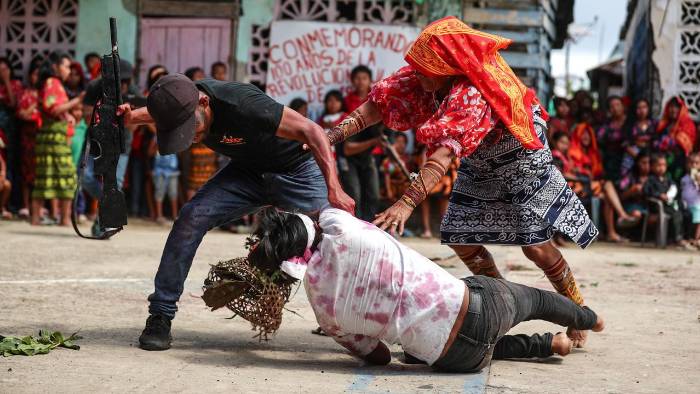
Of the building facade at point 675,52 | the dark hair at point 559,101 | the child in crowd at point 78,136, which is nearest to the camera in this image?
the child in crowd at point 78,136

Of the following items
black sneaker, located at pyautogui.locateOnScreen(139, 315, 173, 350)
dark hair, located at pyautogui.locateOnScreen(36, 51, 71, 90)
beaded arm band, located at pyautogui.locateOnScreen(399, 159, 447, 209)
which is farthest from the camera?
dark hair, located at pyautogui.locateOnScreen(36, 51, 71, 90)

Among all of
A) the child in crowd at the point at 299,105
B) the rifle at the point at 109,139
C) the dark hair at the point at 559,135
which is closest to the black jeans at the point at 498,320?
the rifle at the point at 109,139

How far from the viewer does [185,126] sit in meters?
4.59

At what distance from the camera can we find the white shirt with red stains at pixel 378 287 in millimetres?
4129

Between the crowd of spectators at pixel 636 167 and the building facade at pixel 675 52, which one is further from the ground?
the building facade at pixel 675 52

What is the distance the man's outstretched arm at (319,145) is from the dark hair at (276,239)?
27 cm

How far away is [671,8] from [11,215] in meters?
8.86

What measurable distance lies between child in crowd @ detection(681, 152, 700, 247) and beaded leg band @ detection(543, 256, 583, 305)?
770 centimetres

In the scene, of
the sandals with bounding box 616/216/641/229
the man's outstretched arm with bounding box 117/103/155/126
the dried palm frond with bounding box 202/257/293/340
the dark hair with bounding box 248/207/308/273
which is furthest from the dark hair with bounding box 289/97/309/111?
the dark hair with bounding box 248/207/308/273

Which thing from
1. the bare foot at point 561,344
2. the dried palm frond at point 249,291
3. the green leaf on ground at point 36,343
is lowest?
the green leaf on ground at point 36,343

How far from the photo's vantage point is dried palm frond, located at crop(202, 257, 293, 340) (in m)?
4.40

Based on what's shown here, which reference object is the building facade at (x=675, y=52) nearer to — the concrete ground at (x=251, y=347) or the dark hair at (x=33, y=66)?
the concrete ground at (x=251, y=347)

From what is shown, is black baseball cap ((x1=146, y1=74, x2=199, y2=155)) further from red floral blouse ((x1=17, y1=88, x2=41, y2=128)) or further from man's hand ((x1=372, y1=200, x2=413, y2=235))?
red floral blouse ((x1=17, y1=88, x2=41, y2=128))

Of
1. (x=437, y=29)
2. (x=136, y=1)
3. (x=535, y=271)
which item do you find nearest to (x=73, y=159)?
(x=136, y=1)
